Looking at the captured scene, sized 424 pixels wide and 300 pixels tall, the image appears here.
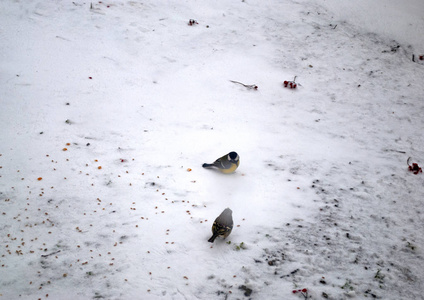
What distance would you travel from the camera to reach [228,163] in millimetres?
5477

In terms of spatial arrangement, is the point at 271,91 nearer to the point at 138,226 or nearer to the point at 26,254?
the point at 138,226

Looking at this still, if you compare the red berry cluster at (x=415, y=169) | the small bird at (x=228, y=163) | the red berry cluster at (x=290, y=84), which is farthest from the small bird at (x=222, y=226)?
the red berry cluster at (x=290, y=84)

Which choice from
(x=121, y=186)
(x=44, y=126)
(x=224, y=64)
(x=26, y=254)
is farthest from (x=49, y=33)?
(x=26, y=254)

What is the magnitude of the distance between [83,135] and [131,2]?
255 inches

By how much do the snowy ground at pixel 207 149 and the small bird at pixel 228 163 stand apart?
18cm

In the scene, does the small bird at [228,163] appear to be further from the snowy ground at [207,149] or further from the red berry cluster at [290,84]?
the red berry cluster at [290,84]

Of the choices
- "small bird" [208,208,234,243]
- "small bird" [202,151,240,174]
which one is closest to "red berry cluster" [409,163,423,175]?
"small bird" [202,151,240,174]

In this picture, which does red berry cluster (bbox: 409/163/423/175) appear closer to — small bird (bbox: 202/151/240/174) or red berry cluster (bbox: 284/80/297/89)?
small bird (bbox: 202/151/240/174)

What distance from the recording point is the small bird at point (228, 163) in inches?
213

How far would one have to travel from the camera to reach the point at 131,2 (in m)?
10.5

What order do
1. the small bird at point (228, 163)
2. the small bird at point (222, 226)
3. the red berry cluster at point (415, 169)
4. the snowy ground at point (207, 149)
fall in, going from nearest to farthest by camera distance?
1. the snowy ground at point (207, 149)
2. the small bird at point (222, 226)
3. the small bird at point (228, 163)
4. the red berry cluster at point (415, 169)

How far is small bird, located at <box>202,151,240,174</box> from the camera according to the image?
5410mm

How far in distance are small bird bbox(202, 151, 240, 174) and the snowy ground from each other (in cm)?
18

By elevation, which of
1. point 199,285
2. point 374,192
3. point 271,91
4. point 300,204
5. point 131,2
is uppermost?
point 131,2
